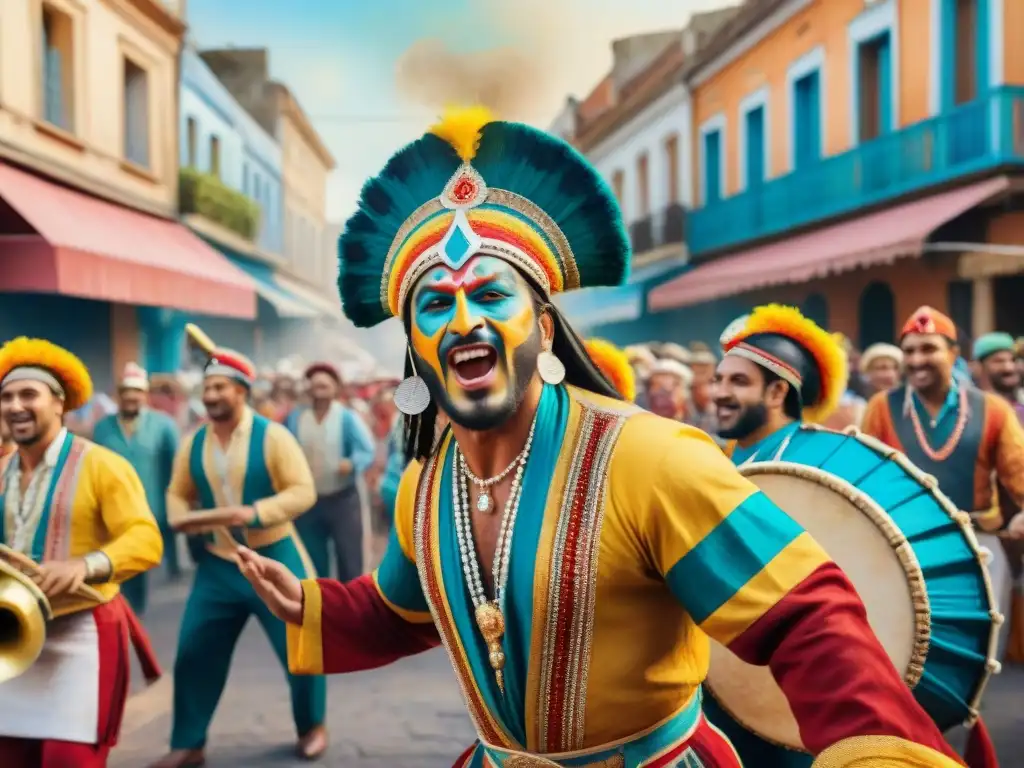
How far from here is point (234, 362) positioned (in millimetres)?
6086

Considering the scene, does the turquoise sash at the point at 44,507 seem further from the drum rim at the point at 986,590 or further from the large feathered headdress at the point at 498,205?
the drum rim at the point at 986,590

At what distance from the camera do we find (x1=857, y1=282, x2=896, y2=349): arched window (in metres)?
15.8

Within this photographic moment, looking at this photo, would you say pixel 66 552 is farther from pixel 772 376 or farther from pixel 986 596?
pixel 986 596

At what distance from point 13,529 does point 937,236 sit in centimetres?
1195

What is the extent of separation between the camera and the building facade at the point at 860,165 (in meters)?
→ 13.1

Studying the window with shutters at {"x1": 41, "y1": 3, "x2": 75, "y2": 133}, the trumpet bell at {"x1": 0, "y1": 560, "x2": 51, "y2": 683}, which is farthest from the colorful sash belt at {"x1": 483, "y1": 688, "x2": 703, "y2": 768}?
the window with shutters at {"x1": 41, "y1": 3, "x2": 75, "y2": 133}

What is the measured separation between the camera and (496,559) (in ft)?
6.93

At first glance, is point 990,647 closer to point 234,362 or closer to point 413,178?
point 413,178

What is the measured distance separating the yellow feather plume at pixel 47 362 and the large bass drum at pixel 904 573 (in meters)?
2.66

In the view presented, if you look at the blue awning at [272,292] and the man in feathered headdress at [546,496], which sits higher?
the blue awning at [272,292]

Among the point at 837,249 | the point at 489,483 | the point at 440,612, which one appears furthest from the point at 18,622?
the point at 837,249

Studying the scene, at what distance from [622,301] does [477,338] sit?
24296mm

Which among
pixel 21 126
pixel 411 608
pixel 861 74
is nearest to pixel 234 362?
pixel 411 608

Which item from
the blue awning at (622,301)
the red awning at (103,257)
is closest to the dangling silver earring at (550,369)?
the red awning at (103,257)
